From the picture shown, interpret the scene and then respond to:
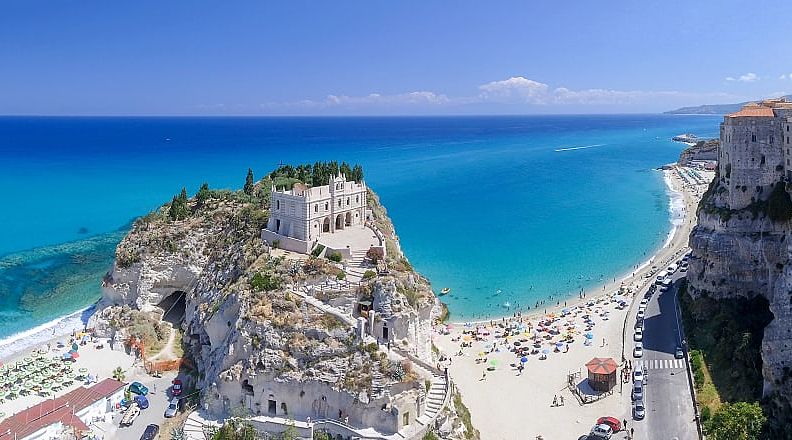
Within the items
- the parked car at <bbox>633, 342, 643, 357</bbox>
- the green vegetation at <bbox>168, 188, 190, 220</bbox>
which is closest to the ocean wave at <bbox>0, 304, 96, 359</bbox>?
the green vegetation at <bbox>168, 188, 190, 220</bbox>

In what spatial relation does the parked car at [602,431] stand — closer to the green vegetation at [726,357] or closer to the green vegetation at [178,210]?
the green vegetation at [726,357]

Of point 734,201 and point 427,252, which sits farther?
point 427,252

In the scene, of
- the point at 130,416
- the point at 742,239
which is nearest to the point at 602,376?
the point at 742,239

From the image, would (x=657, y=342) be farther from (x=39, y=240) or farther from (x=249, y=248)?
(x=39, y=240)

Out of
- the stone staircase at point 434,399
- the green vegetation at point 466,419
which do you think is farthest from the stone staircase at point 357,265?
the green vegetation at point 466,419

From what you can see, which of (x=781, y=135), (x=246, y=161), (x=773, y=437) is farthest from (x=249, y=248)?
(x=246, y=161)

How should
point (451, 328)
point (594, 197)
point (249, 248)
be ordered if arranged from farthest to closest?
point (594, 197), point (451, 328), point (249, 248)

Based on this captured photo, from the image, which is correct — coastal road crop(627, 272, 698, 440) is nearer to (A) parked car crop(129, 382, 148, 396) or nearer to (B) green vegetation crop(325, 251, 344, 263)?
(B) green vegetation crop(325, 251, 344, 263)
